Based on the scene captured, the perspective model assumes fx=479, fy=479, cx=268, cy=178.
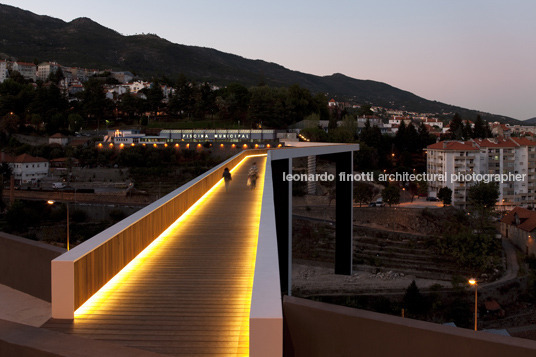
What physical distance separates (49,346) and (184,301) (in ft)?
5.90

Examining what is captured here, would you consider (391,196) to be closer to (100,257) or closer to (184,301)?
(184,301)

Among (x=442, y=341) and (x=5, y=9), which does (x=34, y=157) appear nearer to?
(x=442, y=341)

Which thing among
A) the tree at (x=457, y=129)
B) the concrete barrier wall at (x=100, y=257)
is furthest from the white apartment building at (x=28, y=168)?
the tree at (x=457, y=129)

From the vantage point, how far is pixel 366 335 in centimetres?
308

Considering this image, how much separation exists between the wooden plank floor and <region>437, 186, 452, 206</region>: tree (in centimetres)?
3760

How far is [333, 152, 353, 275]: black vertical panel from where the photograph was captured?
22.1 m

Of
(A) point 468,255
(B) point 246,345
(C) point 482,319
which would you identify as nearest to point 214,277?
(B) point 246,345

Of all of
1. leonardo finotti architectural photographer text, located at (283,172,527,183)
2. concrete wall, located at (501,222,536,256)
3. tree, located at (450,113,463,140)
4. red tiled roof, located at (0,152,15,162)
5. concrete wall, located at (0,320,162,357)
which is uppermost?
tree, located at (450,113,463,140)

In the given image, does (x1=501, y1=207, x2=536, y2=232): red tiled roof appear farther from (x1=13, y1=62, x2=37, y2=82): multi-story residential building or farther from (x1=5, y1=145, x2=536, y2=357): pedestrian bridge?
(x1=13, y1=62, x2=37, y2=82): multi-story residential building

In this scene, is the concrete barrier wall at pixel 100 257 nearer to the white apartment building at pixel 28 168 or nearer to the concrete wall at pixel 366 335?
the concrete wall at pixel 366 335

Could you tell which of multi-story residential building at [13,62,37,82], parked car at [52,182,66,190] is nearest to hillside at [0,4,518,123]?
multi-story residential building at [13,62,37,82]

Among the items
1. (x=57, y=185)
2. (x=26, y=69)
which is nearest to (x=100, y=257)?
(x=57, y=185)

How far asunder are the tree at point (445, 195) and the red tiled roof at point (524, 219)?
5.34 metres

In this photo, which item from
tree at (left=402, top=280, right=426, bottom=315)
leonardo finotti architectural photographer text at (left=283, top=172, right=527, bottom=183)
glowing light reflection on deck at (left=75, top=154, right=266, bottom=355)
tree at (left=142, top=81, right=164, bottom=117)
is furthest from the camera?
tree at (left=142, top=81, right=164, bottom=117)
